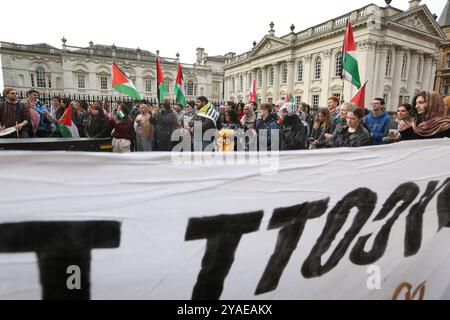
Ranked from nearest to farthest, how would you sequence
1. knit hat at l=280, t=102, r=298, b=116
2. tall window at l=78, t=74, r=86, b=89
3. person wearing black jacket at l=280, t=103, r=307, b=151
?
person wearing black jacket at l=280, t=103, r=307, b=151 → knit hat at l=280, t=102, r=298, b=116 → tall window at l=78, t=74, r=86, b=89

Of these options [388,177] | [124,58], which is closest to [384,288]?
[388,177]

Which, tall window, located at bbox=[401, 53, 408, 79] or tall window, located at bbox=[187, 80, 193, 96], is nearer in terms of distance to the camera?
tall window, located at bbox=[401, 53, 408, 79]

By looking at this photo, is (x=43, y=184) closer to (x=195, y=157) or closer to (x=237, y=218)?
(x=195, y=157)

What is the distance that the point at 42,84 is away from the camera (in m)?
45.4

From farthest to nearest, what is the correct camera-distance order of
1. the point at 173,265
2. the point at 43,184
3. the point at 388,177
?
the point at 388,177, the point at 173,265, the point at 43,184

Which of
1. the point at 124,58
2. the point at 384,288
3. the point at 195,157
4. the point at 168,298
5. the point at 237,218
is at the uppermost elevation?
the point at 124,58

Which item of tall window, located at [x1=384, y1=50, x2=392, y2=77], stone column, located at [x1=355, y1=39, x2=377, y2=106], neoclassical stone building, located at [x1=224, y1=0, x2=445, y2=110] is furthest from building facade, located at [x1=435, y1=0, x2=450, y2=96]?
stone column, located at [x1=355, y1=39, x2=377, y2=106]

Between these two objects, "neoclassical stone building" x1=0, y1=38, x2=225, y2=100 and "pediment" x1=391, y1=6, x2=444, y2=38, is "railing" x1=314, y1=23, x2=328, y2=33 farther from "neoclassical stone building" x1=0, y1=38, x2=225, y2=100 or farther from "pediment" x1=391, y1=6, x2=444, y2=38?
"neoclassical stone building" x1=0, y1=38, x2=225, y2=100

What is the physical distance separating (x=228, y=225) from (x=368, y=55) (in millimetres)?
32720

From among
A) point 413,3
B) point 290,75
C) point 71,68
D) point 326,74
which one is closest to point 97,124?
point 326,74

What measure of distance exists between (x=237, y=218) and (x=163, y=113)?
4886mm

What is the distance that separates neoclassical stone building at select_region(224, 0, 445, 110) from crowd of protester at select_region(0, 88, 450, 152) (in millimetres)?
24673

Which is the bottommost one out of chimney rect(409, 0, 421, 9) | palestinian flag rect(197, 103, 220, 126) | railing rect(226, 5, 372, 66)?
palestinian flag rect(197, 103, 220, 126)

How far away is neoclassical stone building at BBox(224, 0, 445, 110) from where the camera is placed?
93.6ft
